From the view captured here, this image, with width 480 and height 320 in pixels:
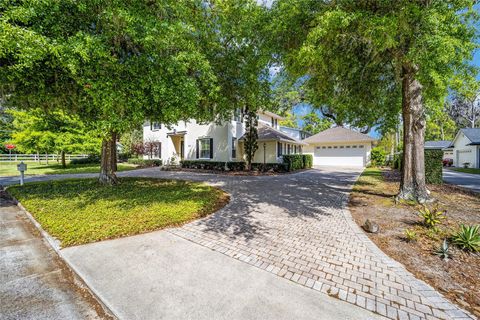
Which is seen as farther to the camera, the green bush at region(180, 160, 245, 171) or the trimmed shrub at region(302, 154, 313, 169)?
the trimmed shrub at region(302, 154, 313, 169)

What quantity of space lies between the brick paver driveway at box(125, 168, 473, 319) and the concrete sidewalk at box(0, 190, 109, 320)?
201cm

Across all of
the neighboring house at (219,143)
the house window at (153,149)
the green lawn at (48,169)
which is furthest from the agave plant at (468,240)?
the house window at (153,149)

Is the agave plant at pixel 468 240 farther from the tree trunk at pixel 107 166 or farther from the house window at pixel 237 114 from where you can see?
the tree trunk at pixel 107 166

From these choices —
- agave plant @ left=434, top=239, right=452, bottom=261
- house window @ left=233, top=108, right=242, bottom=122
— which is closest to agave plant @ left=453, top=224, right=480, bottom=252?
agave plant @ left=434, top=239, right=452, bottom=261

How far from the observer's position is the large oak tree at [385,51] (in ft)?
16.4

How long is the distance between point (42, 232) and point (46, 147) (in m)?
16.1

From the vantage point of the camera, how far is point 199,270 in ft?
11.0

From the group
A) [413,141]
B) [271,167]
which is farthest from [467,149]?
[413,141]

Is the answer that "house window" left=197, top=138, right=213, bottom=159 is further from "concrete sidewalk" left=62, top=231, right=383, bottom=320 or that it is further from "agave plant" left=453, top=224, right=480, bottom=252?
"agave plant" left=453, top=224, right=480, bottom=252

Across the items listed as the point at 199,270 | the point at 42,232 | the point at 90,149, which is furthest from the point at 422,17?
the point at 90,149

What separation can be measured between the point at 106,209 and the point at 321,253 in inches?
223

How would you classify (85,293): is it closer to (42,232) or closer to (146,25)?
(42,232)

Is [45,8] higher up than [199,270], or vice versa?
[45,8]

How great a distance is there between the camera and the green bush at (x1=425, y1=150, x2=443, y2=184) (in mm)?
11016
